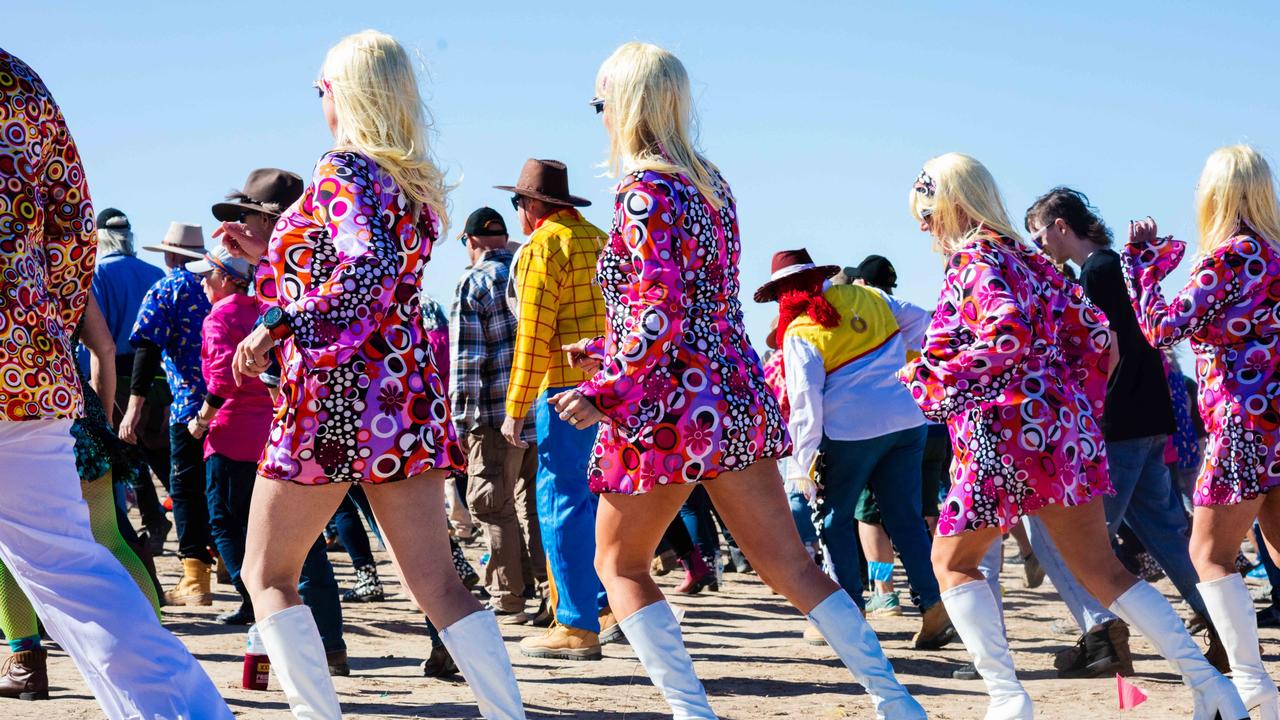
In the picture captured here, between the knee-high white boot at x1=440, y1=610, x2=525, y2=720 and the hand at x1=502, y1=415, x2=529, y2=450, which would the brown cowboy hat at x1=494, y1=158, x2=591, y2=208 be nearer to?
the hand at x1=502, y1=415, x2=529, y2=450

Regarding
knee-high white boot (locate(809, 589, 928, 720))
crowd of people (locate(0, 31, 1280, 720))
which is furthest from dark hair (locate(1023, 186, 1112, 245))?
knee-high white boot (locate(809, 589, 928, 720))

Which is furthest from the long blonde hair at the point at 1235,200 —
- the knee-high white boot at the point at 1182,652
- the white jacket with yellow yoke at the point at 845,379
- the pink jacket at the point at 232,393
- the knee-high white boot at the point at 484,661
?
the pink jacket at the point at 232,393

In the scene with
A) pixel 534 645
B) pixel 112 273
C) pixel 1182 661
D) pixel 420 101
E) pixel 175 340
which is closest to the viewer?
pixel 420 101

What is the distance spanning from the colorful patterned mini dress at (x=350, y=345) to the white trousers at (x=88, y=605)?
50 centimetres

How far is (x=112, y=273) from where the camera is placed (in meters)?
9.16

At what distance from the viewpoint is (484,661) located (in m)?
3.63

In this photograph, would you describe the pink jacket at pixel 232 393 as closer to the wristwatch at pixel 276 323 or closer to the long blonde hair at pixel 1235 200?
the wristwatch at pixel 276 323

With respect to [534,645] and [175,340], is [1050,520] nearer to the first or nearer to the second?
[534,645]

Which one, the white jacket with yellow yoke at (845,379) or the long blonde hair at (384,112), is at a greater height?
the long blonde hair at (384,112)

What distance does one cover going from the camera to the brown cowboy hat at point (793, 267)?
23.0 feet

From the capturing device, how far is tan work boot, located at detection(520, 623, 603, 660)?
254 inches

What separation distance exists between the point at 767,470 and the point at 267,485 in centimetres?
143

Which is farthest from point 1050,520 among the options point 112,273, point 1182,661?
point 112,273

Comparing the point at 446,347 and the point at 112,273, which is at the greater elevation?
the point at 112,273
